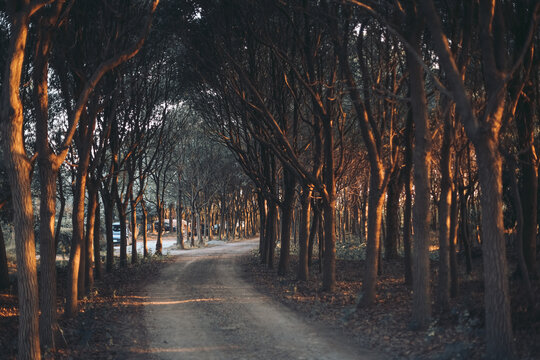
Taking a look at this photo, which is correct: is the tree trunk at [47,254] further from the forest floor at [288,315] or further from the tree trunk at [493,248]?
the tree trunk at [493,248]

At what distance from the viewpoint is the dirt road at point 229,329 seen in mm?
8938

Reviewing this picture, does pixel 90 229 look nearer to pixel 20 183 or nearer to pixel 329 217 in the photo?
pixel 329 217

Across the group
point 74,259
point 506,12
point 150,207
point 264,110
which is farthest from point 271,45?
point 150,207

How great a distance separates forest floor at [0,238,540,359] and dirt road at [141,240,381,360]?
0.15 ft

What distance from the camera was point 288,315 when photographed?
12.6 meters

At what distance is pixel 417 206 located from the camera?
10258mm

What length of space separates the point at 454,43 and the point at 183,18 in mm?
9828

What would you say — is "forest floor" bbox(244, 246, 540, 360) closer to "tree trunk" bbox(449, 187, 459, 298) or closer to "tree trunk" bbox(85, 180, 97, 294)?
"tree trunk" bbox(449, 187, 459, 298)

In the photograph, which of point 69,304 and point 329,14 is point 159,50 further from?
point 69,304

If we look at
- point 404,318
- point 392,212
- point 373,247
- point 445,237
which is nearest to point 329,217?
point 373,247

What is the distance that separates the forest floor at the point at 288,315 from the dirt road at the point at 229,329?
1.8 inches

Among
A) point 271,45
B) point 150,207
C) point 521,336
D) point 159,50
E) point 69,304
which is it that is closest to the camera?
point 521,336

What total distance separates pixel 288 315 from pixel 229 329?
2.11 meters

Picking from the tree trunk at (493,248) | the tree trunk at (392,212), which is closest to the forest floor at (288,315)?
the tree trunk at (493,248)
